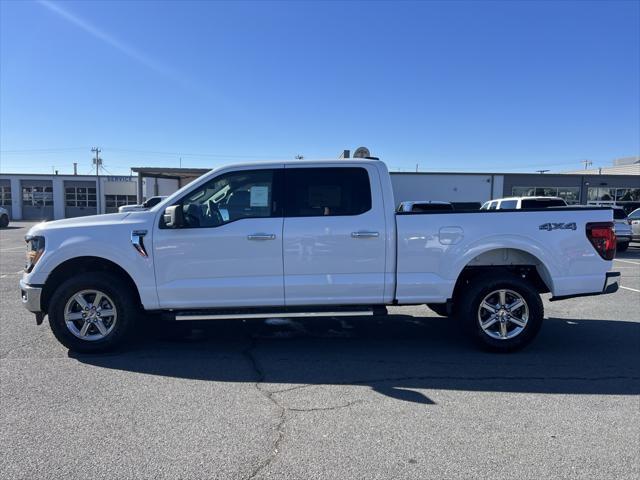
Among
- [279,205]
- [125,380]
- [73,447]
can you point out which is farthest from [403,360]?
[73,447]

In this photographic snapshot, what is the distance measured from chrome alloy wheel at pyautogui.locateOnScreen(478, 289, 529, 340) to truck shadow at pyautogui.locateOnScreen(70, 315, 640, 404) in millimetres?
262

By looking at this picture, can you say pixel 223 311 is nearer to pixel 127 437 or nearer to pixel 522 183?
pixel 127 437

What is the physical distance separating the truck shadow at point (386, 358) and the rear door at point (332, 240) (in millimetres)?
689

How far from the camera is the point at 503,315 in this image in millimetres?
5211

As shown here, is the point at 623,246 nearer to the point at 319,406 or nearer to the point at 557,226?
the point at 557,226

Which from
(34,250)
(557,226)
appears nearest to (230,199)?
(34,250)

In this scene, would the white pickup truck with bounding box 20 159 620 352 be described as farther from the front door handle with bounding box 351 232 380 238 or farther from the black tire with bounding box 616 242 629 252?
the black tire with bounding box 616 242 629 252

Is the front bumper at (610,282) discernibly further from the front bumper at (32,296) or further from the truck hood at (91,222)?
the front bumper at (32,296)

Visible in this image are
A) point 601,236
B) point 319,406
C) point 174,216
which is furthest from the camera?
point 601,236

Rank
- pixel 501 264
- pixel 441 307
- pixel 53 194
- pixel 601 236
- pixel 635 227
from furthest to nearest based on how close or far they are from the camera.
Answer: pixel 53 194 < pixel 635 227 < pixel 441 307 < pixel 501 264 < pixel 601 236

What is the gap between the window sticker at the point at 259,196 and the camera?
5137mm

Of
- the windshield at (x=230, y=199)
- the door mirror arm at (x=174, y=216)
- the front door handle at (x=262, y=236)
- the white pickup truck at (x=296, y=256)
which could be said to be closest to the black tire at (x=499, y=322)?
the white pickup truck at (x=296, y=256)

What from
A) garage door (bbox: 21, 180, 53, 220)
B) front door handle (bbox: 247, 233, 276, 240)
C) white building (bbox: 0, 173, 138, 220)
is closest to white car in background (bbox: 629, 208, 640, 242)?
front door handle (bbox: 247, 233, 276, 240)

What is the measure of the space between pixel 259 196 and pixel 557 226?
3.31 meters
